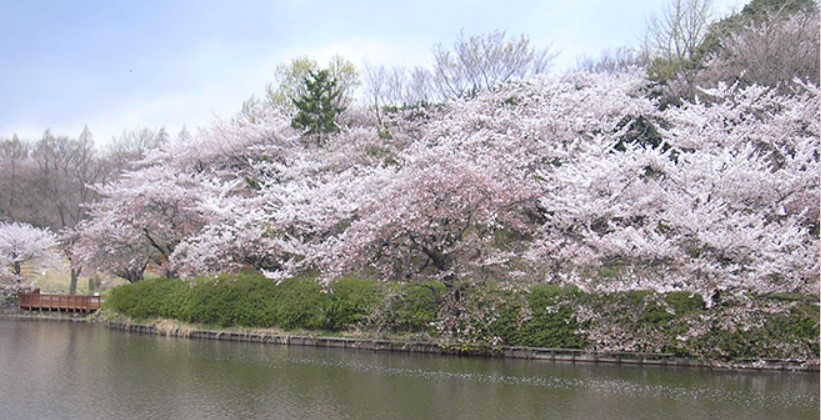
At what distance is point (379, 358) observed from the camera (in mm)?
15148

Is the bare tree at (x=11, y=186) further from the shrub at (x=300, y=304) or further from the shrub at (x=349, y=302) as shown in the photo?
the shrub at (x=349, y=302)

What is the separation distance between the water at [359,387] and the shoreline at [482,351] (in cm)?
39

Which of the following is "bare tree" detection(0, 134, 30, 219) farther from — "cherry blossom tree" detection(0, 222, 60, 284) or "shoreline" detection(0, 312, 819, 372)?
"shoreline" detection(0, 312, 819, 372)

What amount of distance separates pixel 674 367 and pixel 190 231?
14547 millimetres

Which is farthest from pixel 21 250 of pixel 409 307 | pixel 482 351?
pixel 482 351

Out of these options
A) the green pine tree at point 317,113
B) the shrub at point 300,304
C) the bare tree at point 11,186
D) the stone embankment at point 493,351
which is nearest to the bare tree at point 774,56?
the stone embankment at point 493,351

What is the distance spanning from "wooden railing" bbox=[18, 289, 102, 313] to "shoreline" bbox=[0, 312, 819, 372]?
7.21 meters

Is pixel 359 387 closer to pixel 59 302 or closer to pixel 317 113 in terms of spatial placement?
pixel 317 113

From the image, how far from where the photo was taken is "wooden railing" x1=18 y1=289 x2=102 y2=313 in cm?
2592

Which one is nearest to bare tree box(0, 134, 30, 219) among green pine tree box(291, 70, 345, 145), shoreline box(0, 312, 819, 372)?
green pine tree box(291, 70, 345, 145)

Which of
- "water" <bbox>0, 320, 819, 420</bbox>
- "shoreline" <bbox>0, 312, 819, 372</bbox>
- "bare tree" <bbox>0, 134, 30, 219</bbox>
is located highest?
"bare tree" <bbox>0, 134, 30, 219</bbox>

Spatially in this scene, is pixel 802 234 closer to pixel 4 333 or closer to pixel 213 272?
pixel 213 272

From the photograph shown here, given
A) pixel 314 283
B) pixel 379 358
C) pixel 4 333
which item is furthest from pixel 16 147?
pixel 379 358

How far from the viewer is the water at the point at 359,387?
9562 mm
